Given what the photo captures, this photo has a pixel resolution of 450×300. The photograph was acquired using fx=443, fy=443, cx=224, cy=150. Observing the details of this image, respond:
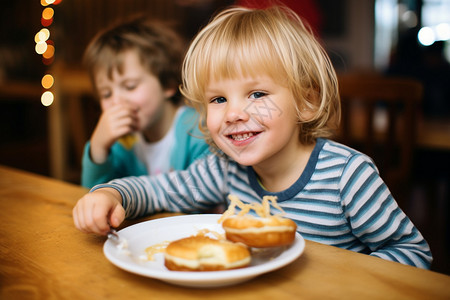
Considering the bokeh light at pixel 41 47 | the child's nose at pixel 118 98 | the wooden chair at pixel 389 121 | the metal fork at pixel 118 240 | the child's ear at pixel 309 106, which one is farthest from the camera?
the bokeh light at pixel 41 47

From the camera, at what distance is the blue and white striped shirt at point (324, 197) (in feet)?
2.78

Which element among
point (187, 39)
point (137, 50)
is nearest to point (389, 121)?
point (137, 50)

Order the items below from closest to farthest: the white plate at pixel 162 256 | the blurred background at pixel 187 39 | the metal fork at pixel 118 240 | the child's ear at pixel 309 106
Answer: the white plate at pixel 162 256 → the metal fork at pixel 118 240 → the child's ear at pixel 309 106 → the blurred background at pixel 187 39

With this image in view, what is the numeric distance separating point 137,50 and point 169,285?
3.63 ft

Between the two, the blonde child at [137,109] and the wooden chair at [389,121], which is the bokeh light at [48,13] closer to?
the blonde child at [137,109]

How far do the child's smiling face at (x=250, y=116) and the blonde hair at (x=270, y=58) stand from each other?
0.02m

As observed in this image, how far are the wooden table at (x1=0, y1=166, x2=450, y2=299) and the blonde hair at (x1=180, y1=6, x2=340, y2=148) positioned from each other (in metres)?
0.35

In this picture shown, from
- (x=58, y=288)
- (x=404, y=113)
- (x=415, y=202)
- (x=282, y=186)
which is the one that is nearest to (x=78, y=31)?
(x=415, y=202)

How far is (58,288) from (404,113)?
1.43 m

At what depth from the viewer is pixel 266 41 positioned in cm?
90

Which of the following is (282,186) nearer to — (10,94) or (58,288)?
(58,288)

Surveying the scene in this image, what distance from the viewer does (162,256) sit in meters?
0.69

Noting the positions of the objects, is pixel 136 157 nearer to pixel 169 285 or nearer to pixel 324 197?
pixel 324 197

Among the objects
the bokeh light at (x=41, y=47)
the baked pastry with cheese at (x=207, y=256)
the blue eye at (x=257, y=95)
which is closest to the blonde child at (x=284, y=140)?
the blue eye at (x=257, y=95)
